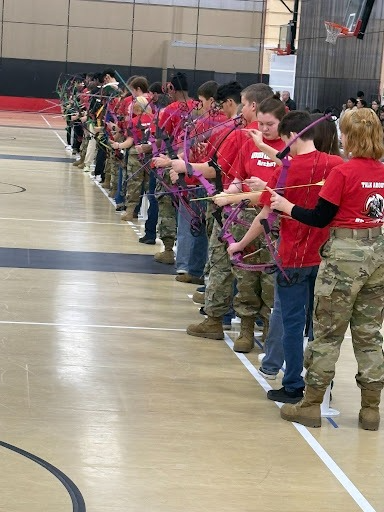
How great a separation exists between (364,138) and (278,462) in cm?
181

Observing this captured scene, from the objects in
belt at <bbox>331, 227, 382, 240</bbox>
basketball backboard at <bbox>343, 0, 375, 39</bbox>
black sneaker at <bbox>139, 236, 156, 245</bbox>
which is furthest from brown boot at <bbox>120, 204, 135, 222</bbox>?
basketball backboard at <bbox>343, 0, 375, 39</bbox>

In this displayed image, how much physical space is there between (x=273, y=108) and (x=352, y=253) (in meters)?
1.47

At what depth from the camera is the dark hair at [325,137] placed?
21.4ft

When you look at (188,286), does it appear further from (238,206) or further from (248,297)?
(238,206)

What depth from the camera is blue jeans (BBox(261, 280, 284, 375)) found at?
7.06 meters

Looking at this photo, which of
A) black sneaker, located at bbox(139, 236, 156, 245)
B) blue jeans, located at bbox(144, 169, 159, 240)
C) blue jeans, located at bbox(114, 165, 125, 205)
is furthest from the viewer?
blue jeans, located at bbox(114, 165, 125, 205)

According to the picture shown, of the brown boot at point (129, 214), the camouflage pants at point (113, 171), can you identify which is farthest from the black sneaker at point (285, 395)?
the camouflage pants at point (113, 171)

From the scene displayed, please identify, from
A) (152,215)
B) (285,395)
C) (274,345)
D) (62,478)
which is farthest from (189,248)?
(62,478)

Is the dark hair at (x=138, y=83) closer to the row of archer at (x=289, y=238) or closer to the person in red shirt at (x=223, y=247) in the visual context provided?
the person in red shirt at (x=223, y=247)

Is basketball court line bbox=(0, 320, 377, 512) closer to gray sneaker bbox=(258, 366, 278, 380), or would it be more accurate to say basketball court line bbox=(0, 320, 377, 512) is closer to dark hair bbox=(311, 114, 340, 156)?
gray sneaker bbox=(258, 366, 278, 380)

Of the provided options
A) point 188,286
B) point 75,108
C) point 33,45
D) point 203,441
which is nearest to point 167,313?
point 188,286

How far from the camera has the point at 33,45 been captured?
45.8m

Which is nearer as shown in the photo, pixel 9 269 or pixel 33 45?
pixel 9 269

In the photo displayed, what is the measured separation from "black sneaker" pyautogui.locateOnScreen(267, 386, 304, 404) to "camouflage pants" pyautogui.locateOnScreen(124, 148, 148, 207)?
7538mm
